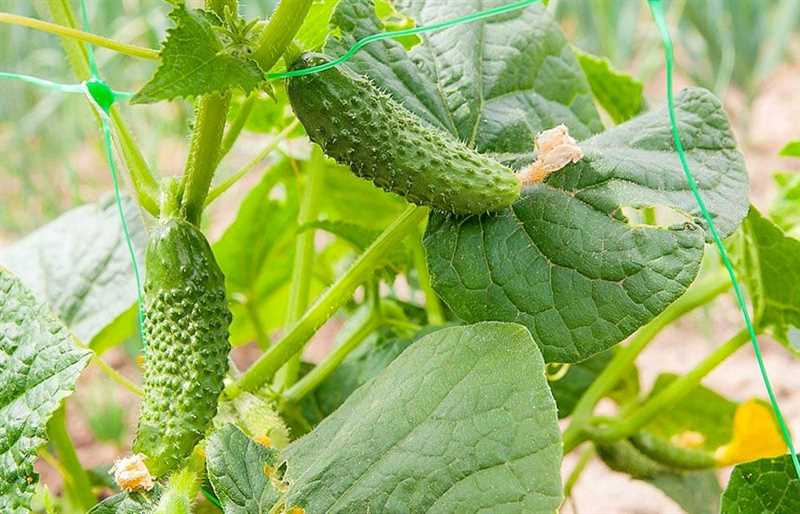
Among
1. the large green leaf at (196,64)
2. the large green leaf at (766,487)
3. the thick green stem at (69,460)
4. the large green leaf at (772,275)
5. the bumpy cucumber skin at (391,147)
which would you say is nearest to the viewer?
the large green leaf at (196,64)

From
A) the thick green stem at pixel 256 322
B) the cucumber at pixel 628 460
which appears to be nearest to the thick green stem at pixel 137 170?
the thick green stem at pixel 256 322

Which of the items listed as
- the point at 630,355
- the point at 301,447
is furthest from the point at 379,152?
A: the point at 630,355

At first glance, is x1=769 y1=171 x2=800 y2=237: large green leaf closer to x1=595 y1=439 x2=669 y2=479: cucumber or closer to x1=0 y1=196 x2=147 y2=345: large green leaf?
x1=595 y1=439 x2=669 y2=479: cucumber

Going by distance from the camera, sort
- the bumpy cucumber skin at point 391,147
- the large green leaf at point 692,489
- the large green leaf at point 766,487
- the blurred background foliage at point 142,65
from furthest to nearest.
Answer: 1. the blurred background foliage at point 142,65
2. the large green leaf at point 692,489
3. the large green leaf at point 766,487
4. the bumpy cucumber skin at point 391,147

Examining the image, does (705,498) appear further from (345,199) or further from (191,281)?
(191,281)

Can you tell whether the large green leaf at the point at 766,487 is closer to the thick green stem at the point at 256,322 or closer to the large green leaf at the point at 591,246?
the large green leaf at the point at 591,246

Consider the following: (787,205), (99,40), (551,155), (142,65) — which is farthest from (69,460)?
(142,65)
